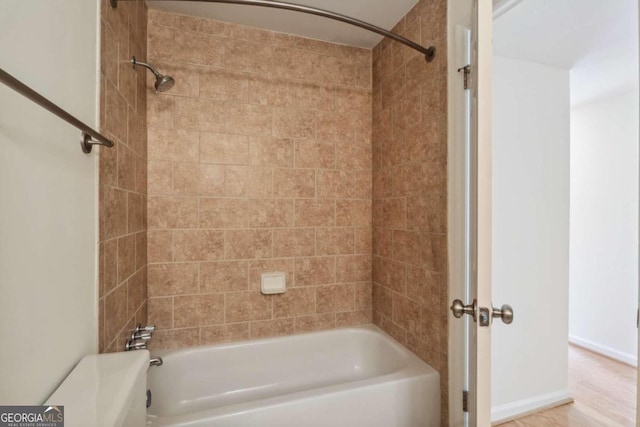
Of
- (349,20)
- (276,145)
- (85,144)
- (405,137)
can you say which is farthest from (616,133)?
(85,144)

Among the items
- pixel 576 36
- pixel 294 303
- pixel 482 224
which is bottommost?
pixel 294 303

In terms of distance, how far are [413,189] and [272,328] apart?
134 centimetres

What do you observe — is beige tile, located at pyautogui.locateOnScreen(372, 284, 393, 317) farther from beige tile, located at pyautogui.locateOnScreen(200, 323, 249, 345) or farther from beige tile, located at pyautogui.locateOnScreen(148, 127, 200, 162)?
beige tile, located at pyautogui.locateOnScreen(148, 127, 200, 162)

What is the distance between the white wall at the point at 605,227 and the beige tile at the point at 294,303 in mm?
3018

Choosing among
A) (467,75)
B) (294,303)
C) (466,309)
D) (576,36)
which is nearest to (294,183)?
(294,303)

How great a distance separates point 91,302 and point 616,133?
428cm

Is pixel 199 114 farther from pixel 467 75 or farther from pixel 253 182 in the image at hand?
pixel 467 75

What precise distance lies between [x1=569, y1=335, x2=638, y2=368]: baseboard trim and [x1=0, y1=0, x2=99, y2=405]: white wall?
411 cm

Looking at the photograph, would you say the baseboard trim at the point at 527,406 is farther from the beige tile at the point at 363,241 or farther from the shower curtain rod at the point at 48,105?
the shower curtain rod at the point at 48,105

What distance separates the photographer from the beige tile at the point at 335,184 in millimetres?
2000

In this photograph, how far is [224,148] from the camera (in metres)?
1.80

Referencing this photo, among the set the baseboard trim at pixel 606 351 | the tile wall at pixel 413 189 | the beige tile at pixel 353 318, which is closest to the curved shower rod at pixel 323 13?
the tile wall at pixel 413 189

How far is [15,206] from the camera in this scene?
597mm

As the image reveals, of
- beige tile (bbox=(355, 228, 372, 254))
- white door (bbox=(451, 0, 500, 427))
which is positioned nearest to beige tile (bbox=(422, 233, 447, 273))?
white door (bbox=(451, 0, 500, 427))
